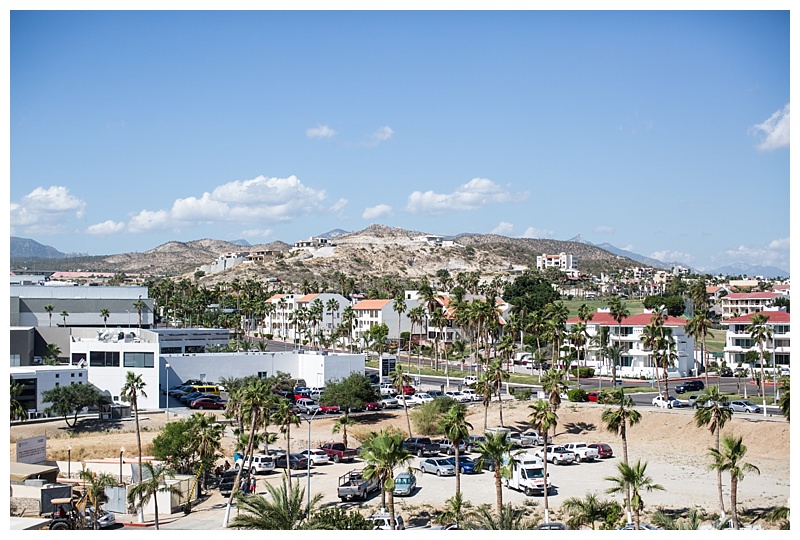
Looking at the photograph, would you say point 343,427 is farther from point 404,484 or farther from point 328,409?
point 404,484

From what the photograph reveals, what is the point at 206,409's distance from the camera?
71188mm

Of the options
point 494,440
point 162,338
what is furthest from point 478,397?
point 494,440

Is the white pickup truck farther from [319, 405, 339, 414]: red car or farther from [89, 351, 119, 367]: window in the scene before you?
[89, 351, 119, 367]: window

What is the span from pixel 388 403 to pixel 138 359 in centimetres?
2174

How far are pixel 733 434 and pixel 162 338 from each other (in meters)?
49.0

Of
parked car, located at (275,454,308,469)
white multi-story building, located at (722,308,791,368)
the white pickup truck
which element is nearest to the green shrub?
the white pickup truck

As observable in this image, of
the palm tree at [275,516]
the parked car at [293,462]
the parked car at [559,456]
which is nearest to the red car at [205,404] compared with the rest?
the parked car at [293,462]

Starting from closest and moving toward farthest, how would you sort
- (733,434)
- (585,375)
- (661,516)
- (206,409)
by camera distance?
(661,516) < (733,434) < (206,409) < (585,375)

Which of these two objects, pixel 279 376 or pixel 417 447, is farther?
pixel 279 376

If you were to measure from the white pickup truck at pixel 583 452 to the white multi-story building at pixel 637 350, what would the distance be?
33.3 m

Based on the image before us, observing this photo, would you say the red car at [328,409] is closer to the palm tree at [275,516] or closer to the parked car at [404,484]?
the parked car at [404,484]
